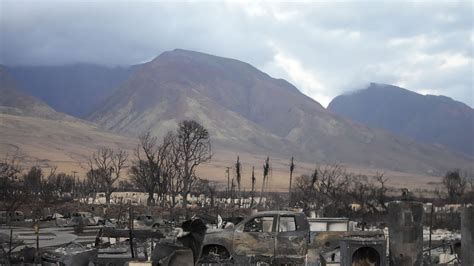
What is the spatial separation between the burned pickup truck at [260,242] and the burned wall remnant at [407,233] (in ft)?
13.4

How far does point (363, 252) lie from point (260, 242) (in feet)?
15.4

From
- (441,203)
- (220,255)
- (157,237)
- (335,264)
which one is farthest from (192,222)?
(441,203)

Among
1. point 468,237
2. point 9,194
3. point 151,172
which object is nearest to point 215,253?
point 468,237

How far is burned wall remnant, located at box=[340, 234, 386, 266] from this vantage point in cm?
1483

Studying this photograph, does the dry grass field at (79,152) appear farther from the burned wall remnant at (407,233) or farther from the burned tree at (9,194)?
the burned wall remnant at (407,233)

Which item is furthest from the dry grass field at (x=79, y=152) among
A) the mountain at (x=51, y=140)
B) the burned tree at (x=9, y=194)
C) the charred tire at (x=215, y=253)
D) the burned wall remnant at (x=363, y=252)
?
the burned wall remnant at (x=363, y=252)

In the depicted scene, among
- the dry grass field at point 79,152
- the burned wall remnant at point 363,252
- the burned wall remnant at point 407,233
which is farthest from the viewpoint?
the dry grass field at point 79,152

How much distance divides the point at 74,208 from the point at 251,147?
448 ft

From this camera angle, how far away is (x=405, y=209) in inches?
598

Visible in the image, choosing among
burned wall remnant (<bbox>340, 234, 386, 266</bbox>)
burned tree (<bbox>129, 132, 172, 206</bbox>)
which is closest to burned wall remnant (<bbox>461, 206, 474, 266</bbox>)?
burned wall remnant (<bbox>340, 234, 386, 266</bbox>)

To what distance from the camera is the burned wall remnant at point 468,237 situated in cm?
1545

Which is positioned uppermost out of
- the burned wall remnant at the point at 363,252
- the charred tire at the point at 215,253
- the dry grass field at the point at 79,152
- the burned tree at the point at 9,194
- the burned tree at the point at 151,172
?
the dry grass field at the point at 79,152

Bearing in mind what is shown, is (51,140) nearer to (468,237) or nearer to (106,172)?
(106,172)

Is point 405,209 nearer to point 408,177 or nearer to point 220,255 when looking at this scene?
Result: point 220,255
